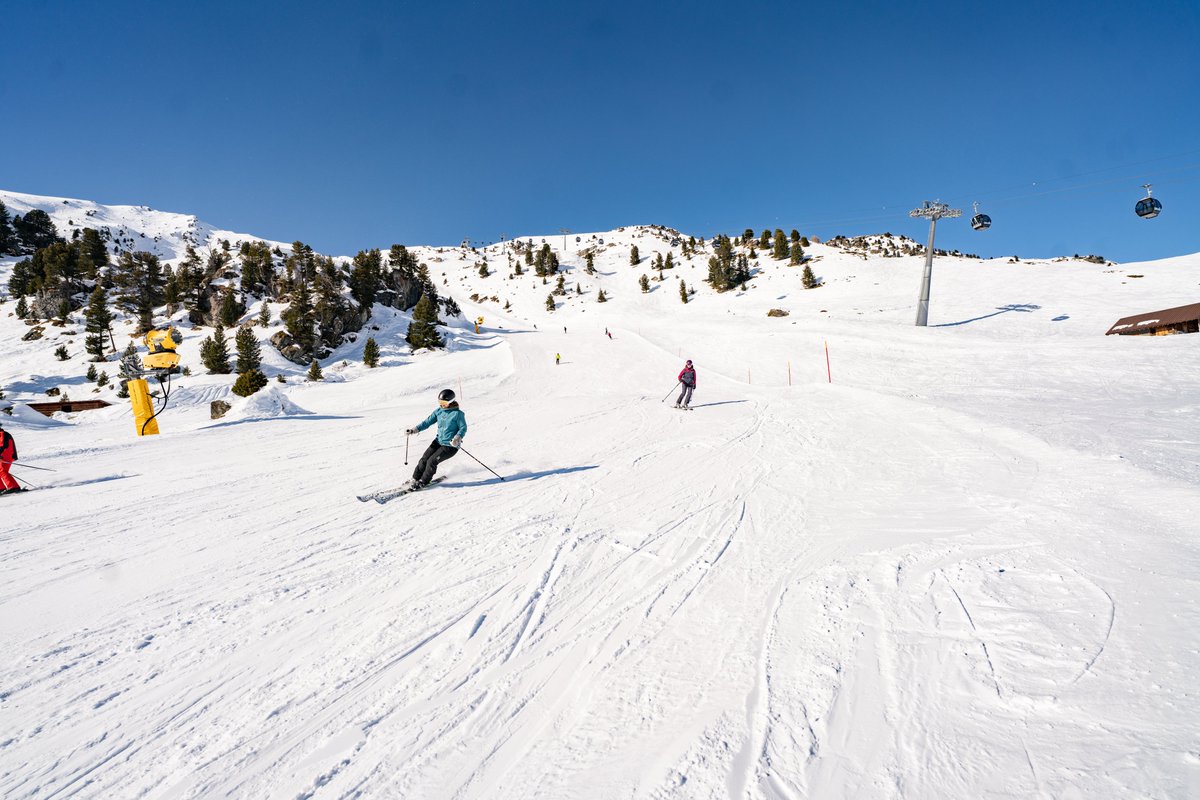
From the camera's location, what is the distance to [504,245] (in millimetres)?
135500

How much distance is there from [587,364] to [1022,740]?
26.6 meters

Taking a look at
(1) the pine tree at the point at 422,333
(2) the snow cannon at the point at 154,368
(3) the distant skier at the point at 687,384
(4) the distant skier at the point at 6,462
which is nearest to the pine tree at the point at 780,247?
(1) the pine tree at the point at 422,333

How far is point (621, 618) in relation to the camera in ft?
12.3

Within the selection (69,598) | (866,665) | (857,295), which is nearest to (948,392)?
(866,665)

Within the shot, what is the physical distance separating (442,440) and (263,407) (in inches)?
453

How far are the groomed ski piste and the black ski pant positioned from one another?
0.39 meters

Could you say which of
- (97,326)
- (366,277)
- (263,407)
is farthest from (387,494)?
(97,326)

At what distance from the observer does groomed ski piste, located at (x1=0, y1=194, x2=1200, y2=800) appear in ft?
7.78

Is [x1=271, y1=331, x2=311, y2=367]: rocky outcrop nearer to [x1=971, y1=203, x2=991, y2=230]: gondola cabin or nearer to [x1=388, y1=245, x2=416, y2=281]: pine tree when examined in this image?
[x1=388, y1=245, x2=416, y2=281]: pine tree

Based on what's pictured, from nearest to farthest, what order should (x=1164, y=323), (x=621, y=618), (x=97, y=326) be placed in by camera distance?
1. (x=621, y=618)
2. (x=1164, y=323)
3. (x=97, y=326)

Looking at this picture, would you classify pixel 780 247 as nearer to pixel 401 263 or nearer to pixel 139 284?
pixel 401 263

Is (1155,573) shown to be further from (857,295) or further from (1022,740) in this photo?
(857,295)

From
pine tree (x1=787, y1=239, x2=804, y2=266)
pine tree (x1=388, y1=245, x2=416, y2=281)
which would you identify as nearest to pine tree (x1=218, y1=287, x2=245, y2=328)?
pine tree (x1=388, y1=245, x2=416, y2=281)

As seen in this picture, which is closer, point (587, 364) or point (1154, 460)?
point (1154, 460)
